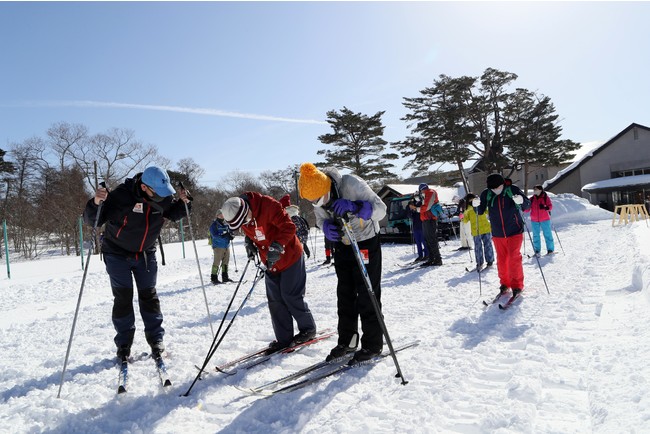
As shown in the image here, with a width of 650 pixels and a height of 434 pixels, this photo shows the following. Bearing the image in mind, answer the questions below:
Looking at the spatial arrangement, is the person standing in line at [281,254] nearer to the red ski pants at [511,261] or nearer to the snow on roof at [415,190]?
the red ski pants at [511,261]

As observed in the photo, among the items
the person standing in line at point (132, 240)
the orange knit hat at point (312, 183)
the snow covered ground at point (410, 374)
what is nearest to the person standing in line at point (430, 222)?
the snow covered ground at point (410, 374)

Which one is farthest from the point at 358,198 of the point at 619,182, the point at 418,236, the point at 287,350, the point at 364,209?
the point at 619,182

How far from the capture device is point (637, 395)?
8.11ft

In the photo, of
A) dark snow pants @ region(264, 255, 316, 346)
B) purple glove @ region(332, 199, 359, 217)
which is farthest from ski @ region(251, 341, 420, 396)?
purple glove @ region(332, 199, 359, 217)

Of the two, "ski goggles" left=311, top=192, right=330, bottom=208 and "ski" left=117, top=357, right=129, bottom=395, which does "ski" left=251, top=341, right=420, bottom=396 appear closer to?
"ski" left=117, top=357, right=129, bottom=395

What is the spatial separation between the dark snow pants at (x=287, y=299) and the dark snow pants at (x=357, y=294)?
0.50 m

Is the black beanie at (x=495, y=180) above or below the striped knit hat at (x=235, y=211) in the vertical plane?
above

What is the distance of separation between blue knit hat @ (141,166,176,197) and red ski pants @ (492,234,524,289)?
461 cm

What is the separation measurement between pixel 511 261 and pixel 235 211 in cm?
410

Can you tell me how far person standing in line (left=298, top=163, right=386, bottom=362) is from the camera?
3.58 meters

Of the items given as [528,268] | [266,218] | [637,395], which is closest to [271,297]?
[266,218]

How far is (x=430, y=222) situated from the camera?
32.4ft

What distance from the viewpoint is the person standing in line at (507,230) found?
18.9 feet

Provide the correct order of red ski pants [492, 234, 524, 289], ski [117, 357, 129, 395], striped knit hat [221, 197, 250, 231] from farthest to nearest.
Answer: red ski pants [492, 234, 524, 289] → striped knit hat [221, 197, 250, 231] → ski [117, 357, 129, 395]
